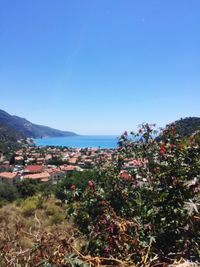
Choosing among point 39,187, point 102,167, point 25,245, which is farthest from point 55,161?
point 102,167

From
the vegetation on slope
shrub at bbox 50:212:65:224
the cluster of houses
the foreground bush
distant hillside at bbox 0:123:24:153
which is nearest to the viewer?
the vegetation on slope

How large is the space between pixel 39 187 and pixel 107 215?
77.5 ft

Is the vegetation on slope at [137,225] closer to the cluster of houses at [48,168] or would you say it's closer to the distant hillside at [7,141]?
the cluster of houses at [48,168]

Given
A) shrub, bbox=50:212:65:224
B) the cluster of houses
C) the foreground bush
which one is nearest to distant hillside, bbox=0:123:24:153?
the cluster of houses

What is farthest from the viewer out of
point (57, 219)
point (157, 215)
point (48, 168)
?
point (48, 168)

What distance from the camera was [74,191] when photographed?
3.58 m

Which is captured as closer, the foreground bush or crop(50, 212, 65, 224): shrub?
the foreground bush

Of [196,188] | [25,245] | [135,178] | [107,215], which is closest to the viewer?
[196,188]

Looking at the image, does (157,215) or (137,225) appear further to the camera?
(157,215)

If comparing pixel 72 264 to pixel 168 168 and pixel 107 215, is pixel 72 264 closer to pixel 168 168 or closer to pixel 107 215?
pixel 107 215

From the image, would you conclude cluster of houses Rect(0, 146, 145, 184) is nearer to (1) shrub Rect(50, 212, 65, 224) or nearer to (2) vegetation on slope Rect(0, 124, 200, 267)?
(2) vegetation on slope Rect(0, 124, 200, 267)

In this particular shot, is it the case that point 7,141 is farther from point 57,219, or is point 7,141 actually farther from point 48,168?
point 57,219

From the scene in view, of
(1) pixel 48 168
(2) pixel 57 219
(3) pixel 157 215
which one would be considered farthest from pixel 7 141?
(3) pixel 157 215

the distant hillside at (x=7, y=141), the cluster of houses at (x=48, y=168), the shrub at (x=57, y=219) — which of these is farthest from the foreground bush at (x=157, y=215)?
the distant hillside at (x=7, y=141)
